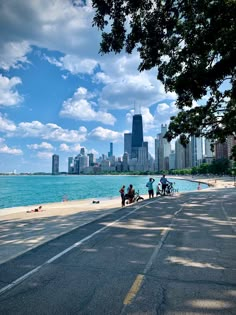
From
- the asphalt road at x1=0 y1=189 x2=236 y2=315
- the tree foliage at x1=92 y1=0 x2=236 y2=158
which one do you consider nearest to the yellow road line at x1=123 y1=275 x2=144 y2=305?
the asphalt road at x1=0 y1=189 x2=236 y2=315

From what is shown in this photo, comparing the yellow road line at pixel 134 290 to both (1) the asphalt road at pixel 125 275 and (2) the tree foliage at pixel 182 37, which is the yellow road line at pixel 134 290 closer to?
(1) the asphalt road at pixel 125 275

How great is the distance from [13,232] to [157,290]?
8.36 m

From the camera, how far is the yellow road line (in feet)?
15.7

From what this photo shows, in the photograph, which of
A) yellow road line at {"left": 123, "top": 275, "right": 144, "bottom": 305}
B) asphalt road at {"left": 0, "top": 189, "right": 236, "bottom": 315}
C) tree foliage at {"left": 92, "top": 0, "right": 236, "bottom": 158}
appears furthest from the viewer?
tree foliage at {"left": 92, "top": 0, "right": 236, "bottom": 158}

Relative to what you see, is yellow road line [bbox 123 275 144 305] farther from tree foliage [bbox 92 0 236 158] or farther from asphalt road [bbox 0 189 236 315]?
tree foliage [bbox 92 0 236 158]

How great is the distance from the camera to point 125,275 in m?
6.01

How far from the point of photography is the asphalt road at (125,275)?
4613mm

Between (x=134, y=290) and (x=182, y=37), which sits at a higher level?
(x=182, y=37)

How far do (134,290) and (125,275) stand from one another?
830 millimetres

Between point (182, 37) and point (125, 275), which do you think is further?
point (182, 37)

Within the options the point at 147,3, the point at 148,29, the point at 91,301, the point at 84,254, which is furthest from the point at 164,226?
the point at 147,3

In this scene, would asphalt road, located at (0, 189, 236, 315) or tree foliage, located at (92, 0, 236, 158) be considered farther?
tree foliage, located at (92, 0, 236, 158)

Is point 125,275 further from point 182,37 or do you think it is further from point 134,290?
point 182,37

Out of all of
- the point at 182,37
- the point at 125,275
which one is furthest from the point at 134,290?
the point at 182,37
